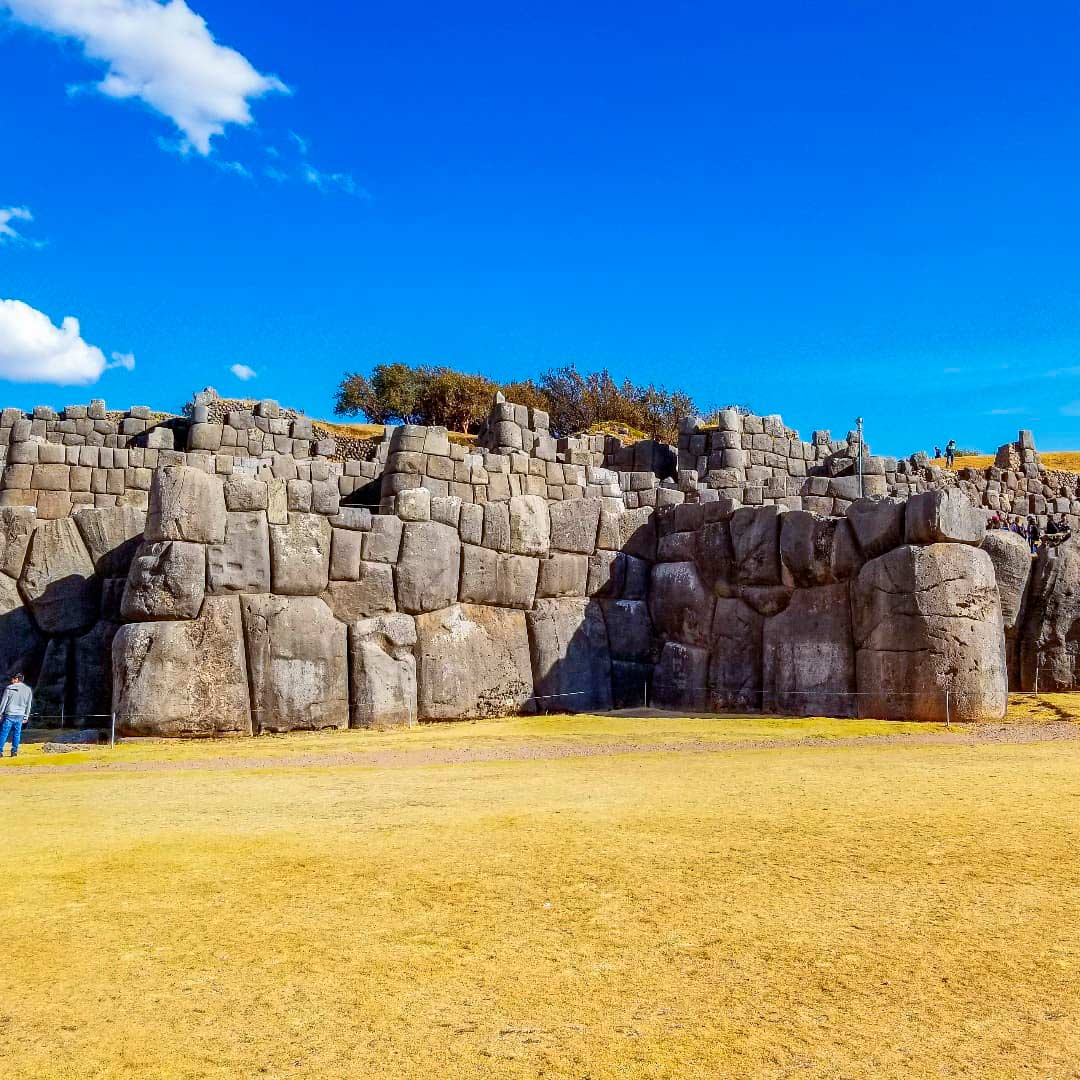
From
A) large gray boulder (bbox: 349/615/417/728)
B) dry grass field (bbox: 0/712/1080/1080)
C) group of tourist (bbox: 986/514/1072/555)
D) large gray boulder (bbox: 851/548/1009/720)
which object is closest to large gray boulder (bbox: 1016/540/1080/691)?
large gray boulder (bbox: 851/548/1009/720)

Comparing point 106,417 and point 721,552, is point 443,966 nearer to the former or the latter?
point 721,552

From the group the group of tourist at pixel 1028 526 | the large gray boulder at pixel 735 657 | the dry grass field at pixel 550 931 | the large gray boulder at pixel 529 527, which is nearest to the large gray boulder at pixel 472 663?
the large gray boulder at pixel 529 527

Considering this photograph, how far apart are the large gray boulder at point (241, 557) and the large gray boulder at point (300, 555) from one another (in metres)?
0.15

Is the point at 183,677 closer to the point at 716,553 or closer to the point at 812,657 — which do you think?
the point at 716,553

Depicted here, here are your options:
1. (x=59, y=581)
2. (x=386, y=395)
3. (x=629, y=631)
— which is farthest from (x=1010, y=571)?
(x=386, y=395)

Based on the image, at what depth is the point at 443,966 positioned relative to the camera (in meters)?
4.57

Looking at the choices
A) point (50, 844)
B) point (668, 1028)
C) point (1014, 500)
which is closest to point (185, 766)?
point (50, 844)

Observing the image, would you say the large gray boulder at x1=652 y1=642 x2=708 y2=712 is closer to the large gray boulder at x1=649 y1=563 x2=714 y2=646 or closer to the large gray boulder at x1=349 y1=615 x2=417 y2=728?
the large gray boulder at x1=649 y1=563 x2=714 y2=646

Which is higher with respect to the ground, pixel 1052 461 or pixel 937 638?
pixel 1052 461

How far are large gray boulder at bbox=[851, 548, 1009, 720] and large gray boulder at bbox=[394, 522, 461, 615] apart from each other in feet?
22.6

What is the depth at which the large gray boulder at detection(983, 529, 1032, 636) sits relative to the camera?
17.7 m

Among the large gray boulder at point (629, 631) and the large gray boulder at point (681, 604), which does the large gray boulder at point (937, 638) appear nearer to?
the large gray boulder at point (681, 604)

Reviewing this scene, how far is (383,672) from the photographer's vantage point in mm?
15148

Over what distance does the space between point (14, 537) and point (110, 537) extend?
1.44 m
